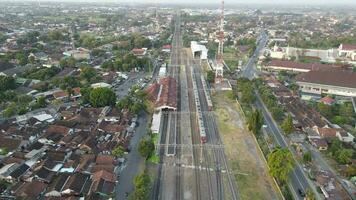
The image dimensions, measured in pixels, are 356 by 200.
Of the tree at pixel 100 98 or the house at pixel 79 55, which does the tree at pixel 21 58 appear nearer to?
the house at pixel 79 55

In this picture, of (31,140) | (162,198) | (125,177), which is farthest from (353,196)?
(31,140)

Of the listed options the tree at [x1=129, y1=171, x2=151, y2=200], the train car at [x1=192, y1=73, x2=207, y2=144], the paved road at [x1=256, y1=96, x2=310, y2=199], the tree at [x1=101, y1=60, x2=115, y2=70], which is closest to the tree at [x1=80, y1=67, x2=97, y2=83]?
the tree at [x1=101, y1=60, x2=115, y2=70]

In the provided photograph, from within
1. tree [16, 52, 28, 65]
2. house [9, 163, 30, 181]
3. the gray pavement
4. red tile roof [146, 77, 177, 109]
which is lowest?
the gray pavement

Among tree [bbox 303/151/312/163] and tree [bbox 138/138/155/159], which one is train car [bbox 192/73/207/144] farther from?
tree [bbox 303/151/312/163]

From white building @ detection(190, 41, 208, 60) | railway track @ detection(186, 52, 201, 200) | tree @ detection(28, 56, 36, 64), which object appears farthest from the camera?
white building @ detection(190, 41, 208, 60)

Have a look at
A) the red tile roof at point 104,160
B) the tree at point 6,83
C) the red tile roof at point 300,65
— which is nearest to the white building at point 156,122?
the red tile roof at point 104,160

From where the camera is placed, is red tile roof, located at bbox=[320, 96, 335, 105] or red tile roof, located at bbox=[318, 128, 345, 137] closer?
red tile roof, located at bbox=[318, 128, 345, 137]

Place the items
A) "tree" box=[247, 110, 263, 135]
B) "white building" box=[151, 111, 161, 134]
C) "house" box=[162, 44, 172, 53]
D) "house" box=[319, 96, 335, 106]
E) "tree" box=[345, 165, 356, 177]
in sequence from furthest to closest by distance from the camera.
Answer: "house" box=[162, 44, 172, 53], "house" box=[319, 96, 335, 106], "white building" box=[151, 111, 161, 134], "tree" box=[247, 110, 263, 135], "tree" box=[345, 165, 356, 177]

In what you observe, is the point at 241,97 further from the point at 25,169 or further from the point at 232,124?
the point at 25,169

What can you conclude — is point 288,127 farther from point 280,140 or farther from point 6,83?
point 6,83
